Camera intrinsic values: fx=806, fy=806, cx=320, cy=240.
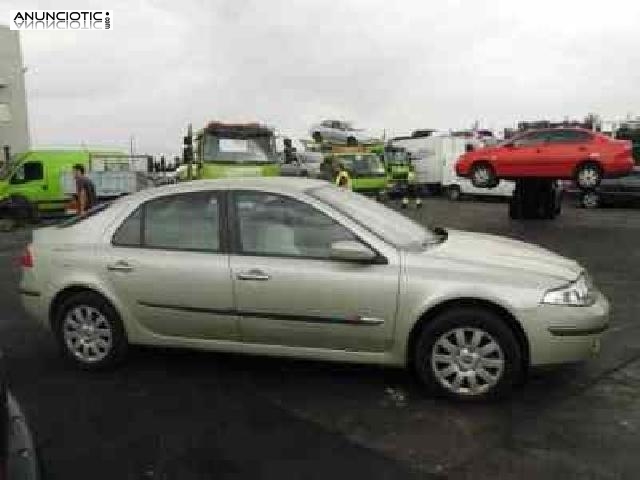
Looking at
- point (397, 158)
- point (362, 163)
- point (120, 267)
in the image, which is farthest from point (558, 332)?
point (397, 158)

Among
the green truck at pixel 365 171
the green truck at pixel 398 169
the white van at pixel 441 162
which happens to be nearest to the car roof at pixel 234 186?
the green truck at pixel 365 171

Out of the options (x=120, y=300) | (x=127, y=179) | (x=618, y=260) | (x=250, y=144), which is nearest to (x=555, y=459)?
(x=120, y=300)

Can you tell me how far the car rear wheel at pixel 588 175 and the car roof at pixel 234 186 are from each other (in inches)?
512

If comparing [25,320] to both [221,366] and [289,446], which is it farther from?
[289,446]

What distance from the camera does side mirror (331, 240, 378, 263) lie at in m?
5.18

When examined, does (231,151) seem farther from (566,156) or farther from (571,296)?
(571,296)

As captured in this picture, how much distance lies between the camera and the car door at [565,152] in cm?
1780

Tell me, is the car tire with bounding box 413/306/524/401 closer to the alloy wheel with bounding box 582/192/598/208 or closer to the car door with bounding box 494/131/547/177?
the car door with bounding box 494/131/547/177

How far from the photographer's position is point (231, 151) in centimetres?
1886

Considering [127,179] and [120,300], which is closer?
[120,300]

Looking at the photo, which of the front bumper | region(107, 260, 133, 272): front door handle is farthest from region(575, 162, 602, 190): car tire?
region(107, 260, 133, 272): front door handle

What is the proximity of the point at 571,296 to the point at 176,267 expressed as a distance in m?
2.66

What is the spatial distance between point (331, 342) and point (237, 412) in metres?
0.77

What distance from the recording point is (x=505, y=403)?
5133 millimetres
